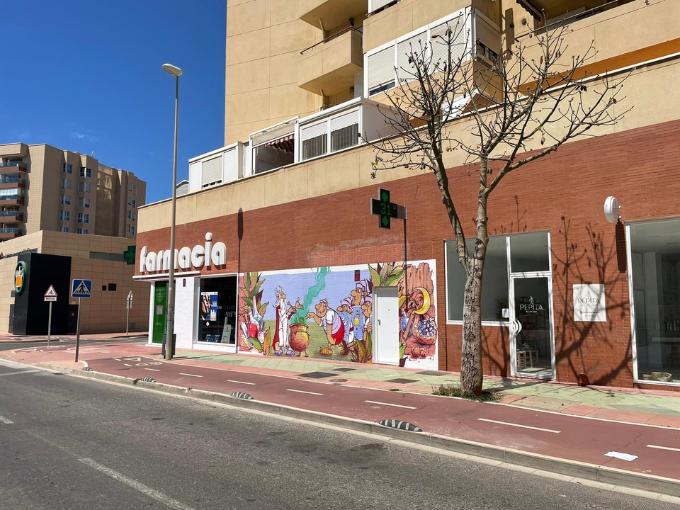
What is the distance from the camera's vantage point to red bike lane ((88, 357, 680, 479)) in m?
6.61

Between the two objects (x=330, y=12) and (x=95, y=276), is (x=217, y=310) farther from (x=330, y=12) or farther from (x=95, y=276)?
(x=95, y=276)

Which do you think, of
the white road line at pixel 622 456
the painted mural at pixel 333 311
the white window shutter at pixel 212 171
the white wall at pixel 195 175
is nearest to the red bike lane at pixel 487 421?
the white road line at pixel 622 456

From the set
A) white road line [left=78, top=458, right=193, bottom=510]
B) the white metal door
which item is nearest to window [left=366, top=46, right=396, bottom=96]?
the white metal door

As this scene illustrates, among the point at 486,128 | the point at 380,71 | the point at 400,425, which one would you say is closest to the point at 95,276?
the point at 380,71

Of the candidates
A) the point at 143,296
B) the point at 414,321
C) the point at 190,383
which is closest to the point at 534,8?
the point at 414,321

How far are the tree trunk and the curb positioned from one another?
270cm

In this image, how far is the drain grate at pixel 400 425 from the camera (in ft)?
26.1

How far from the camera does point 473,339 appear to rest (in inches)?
399

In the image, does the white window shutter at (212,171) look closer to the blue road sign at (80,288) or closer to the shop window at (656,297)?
the blue road sign at (80,288)

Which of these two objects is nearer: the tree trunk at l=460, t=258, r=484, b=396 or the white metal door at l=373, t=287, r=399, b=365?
the tree trunk at l=460, t=258, r=484, b=396

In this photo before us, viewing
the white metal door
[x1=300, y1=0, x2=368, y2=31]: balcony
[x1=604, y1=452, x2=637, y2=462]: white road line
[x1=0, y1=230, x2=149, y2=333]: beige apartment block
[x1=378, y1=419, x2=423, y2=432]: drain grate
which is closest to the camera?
[x1=604, y1=452, x2=637, y2=462]: white road line

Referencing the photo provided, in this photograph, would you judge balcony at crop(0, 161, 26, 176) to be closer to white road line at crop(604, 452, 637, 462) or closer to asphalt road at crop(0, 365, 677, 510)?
asphalt road at crop(0, 365, 677, 510)

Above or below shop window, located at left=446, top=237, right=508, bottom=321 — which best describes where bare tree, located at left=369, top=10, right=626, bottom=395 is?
above

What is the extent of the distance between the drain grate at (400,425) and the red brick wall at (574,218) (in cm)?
532
